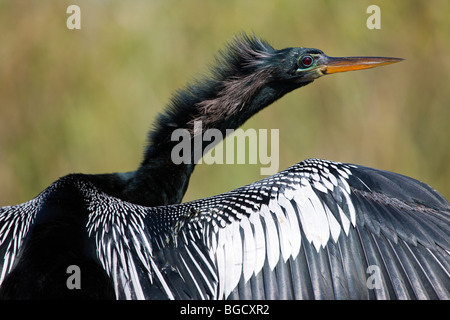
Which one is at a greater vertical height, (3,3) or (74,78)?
(3,3)

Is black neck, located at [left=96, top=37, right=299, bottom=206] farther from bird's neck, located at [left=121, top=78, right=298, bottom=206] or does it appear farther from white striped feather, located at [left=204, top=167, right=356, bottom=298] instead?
white striped feather, located at [left=204, top=167, right=356, bottom=298]

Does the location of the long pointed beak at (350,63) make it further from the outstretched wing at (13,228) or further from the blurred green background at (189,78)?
the outstretched wing at (13,228)

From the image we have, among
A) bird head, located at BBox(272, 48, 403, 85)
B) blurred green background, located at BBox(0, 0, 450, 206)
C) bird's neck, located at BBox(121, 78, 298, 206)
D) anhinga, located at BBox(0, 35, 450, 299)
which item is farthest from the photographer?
blurred green background, located at BBox(0, 0, 450, 206)

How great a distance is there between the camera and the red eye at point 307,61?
3.92m

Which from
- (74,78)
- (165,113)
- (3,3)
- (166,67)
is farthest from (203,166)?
(3,3)

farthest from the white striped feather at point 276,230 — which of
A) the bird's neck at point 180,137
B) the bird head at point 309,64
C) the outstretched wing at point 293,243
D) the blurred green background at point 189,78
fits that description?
the blurred green background at point 189,78

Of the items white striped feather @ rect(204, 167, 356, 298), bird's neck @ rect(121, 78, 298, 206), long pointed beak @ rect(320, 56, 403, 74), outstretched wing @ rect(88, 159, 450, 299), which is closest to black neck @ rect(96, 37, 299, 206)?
bird's neck @ rect(121, 78, 298, 206)

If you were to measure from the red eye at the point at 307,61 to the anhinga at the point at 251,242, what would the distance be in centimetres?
94

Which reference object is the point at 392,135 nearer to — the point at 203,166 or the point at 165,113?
the point at 203,166

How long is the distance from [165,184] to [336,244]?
1378mm

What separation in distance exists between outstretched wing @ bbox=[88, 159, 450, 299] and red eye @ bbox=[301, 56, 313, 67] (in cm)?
103

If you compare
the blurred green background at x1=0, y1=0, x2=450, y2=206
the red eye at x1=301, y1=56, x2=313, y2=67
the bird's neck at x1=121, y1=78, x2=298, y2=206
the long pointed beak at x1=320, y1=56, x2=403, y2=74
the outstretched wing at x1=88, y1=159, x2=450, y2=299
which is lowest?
the outstretched wing at x1=88, y1=159, x2=450, y2=299

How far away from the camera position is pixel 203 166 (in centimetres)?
585

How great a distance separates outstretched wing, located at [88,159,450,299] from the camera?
2.78 m
